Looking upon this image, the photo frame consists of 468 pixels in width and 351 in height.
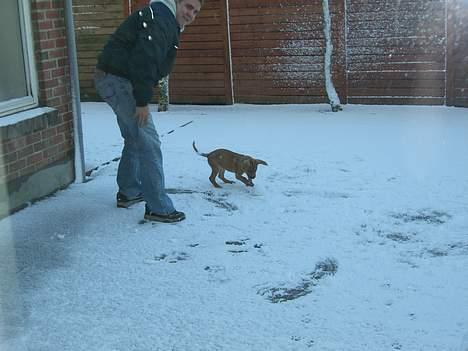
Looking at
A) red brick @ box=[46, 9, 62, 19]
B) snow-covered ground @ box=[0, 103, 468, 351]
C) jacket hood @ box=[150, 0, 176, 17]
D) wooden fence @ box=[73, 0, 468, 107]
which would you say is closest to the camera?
snow-covered ground @ box=[0, 103, 468, 351]

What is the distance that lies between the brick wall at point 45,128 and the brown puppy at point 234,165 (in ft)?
4.18

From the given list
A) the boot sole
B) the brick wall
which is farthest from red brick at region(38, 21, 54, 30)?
the boot sole

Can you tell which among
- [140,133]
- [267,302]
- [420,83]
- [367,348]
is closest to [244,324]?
[267,302]

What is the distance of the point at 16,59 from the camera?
17.6 ft

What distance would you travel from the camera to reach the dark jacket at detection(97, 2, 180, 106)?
439 centimetres

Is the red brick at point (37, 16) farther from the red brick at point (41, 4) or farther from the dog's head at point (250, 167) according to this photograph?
the dog's head at point (250, 167)

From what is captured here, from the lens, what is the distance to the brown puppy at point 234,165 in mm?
5738

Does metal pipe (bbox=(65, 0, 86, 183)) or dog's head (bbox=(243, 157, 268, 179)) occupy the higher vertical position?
metal pipe (bbox=(65, 0, 86, 183))

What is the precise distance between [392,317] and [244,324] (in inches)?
29.2

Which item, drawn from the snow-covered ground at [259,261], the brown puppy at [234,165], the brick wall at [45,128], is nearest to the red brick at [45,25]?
the brick wall at [45,128]

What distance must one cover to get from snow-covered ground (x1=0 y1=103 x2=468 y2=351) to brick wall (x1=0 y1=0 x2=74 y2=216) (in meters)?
0.22

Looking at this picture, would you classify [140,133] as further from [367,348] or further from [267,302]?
[367,348]

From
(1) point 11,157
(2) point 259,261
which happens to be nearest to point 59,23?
(1) point 11,157

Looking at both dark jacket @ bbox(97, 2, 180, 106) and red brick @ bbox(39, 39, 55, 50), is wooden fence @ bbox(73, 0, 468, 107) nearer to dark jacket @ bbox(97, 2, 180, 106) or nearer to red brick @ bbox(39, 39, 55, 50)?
red brick @ bbox(39, 39, 55, 50)
